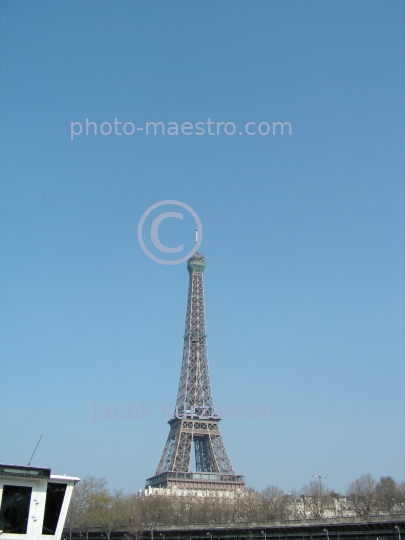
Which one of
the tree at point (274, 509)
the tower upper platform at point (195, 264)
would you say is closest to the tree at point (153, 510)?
the tree at point (274, 509)

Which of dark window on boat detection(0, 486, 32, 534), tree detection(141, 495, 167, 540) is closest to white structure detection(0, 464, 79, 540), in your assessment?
Answer: dark window on boat detection(0, 486, 32, 534)

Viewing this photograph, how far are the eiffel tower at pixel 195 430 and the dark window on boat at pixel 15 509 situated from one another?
84125 mm

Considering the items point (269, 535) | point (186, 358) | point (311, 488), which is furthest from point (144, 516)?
point (186, 358)

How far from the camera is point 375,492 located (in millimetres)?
88000

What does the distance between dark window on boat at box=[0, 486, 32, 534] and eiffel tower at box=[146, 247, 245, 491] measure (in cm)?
8412

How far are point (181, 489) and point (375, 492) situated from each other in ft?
110

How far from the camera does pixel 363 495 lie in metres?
83.8

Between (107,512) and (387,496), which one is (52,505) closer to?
(107,512)

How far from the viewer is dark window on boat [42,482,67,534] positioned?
22.3 m

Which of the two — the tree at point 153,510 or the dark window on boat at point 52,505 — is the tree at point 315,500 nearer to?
the tree at point 153,510

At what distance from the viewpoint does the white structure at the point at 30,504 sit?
70.3 ft

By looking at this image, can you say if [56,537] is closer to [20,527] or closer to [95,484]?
[20,527]

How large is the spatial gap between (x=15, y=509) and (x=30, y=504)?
0.59 m

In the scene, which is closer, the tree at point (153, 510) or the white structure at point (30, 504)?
the white structure at point (30, 504)
